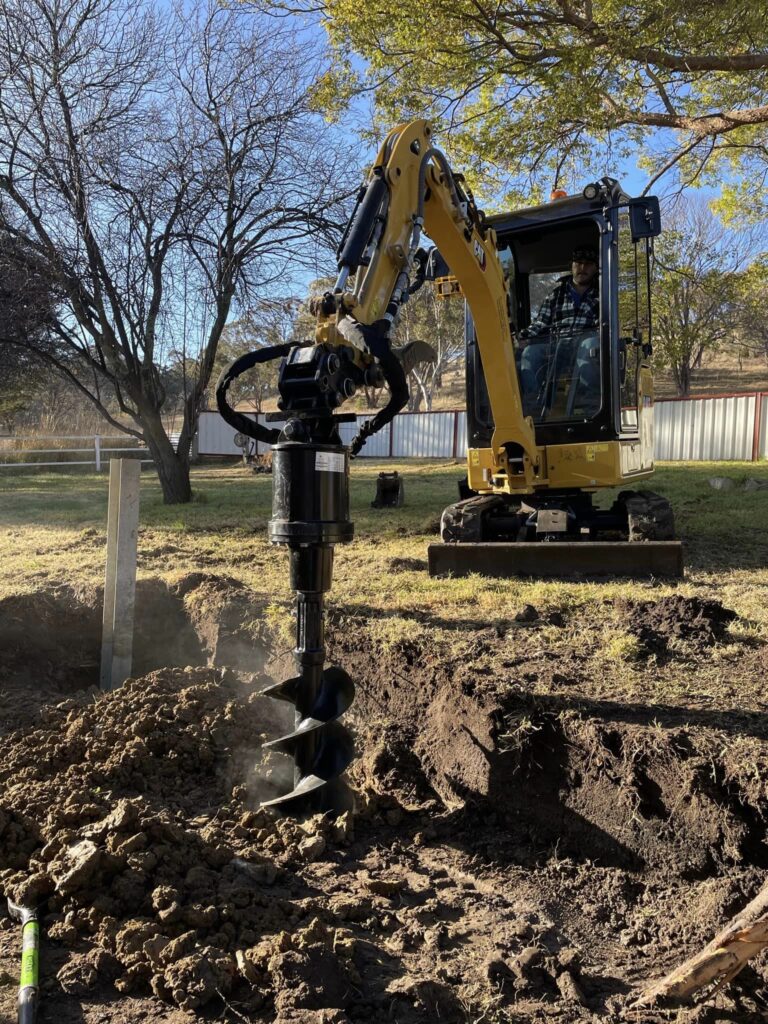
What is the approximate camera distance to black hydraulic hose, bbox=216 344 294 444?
3.44m

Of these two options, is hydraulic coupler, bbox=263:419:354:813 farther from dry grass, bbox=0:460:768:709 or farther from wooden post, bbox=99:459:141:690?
wooden post, bbox=99:459:141:690

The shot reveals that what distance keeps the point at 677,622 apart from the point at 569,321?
11.6 ft

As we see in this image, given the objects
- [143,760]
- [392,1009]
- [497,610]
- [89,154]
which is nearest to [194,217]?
[89,154]

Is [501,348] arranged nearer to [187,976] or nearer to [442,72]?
[442,72]

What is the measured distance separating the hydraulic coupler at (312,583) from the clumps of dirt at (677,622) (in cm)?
202

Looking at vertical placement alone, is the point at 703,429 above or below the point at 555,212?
below

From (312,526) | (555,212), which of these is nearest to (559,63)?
(555,212)

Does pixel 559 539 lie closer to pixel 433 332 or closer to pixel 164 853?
pixel 164 853

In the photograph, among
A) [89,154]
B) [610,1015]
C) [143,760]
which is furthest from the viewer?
[89,154]

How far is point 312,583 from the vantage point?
325 cm

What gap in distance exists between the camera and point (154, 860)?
2.84 metres

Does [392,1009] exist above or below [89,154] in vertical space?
below

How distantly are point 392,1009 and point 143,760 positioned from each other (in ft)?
7.03

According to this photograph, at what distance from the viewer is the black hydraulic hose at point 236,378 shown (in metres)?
3.44
